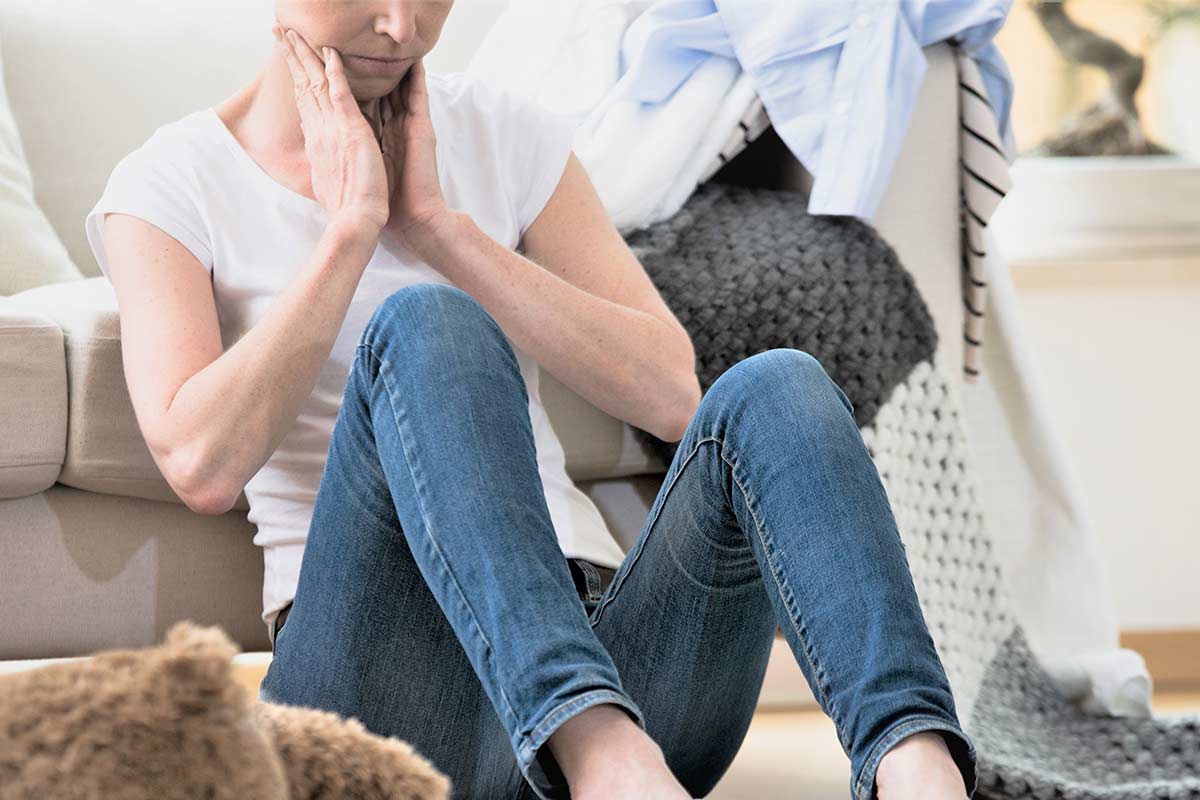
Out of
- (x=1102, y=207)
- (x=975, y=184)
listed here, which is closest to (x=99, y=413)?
(x=975, y=184)

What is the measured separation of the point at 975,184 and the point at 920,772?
96 centimetres

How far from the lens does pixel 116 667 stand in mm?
462

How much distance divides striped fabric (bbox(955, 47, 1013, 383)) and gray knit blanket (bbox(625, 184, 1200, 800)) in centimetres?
11

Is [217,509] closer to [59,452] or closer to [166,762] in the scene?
[59,452]

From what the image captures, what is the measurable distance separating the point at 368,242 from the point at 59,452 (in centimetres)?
37

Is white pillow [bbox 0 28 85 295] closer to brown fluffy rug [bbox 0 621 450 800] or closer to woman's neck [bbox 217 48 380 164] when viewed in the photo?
woman's neck [bbox 217 48 380 164]

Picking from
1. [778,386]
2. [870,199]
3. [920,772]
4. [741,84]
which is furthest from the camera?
[741,84]

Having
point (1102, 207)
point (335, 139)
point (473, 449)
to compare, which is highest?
point (335, 139)

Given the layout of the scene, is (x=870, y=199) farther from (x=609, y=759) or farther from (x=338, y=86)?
(x=609, y=759)

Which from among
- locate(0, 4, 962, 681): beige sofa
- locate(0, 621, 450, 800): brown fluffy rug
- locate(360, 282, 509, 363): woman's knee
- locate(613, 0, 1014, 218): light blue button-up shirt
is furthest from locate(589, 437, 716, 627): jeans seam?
locate(613, 0, 1014, 218): light blue button-up shirt

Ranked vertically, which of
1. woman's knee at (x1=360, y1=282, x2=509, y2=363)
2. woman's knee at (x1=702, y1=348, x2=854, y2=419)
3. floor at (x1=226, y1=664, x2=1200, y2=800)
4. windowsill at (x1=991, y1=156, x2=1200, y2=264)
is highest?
woman's knee at (x1=360, y1=282, x2=509, y2=363)

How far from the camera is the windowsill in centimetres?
229

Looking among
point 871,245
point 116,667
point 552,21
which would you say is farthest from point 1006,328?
point 116,667

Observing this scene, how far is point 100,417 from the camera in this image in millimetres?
1205
